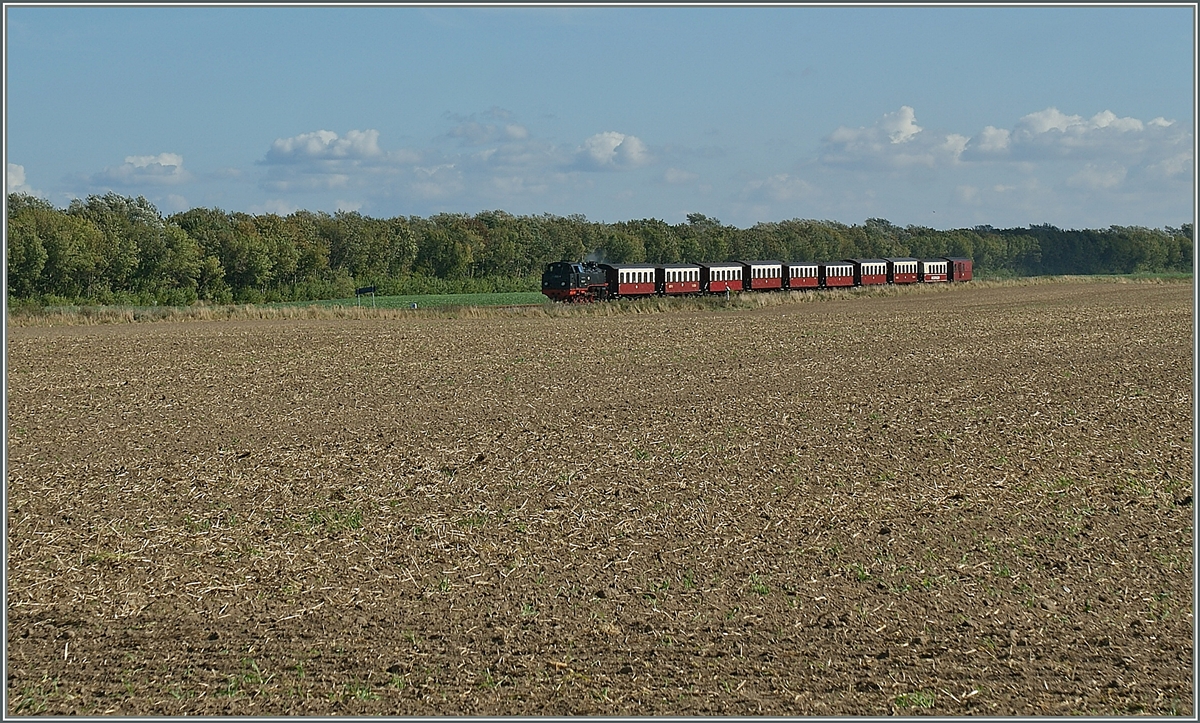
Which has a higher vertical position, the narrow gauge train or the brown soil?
the narrow gauge train

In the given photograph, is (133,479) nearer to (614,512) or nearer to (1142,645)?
(614,512)

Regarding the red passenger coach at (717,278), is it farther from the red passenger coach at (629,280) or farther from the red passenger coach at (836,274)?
the red passenger coach at (836,274)

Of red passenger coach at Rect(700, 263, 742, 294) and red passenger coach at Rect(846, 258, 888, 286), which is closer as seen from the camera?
red passenger coach at Rect(700, 263, 742, 294)

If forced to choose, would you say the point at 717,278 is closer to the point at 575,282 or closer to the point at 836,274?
the point at 575,282

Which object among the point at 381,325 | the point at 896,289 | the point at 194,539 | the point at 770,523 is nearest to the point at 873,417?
the point at 770,523

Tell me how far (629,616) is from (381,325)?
100.0 ft

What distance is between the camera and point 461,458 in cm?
1220

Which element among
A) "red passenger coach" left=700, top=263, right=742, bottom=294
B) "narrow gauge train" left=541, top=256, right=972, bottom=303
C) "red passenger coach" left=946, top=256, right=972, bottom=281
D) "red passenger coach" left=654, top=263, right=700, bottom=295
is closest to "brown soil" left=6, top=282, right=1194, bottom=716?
"narrow gauge train" left=541, top=256, right=972, bottom=303

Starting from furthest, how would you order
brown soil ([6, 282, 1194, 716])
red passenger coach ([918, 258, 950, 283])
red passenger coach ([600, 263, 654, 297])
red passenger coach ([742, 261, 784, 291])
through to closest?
red passenger coach ([918, 258, 950, 283]) → red passenger coach ([742, 261, 784, 291]) → red passenger coach ([600, 263, 654, 297]) → brown soil ([6, 282, 1194, 716])

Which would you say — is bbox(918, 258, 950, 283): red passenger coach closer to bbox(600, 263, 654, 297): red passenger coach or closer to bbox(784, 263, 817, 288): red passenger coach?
bbox(784, 263, 817, 288): red passenger coach

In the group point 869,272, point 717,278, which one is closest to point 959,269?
point 869,272

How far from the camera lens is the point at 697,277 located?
2373 inches

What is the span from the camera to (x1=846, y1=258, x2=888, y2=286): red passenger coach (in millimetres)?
70812

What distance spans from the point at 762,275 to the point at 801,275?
4015 millimetres
